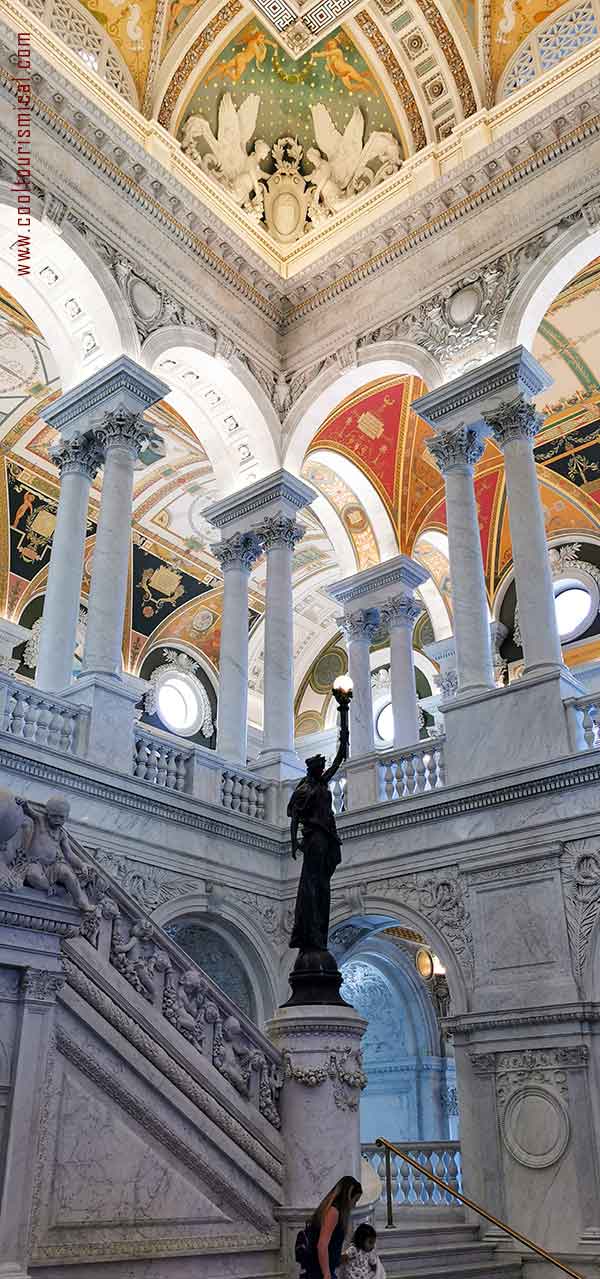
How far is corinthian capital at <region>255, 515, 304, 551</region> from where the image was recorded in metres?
15.5

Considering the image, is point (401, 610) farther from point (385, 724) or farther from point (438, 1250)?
point (438, 1250)

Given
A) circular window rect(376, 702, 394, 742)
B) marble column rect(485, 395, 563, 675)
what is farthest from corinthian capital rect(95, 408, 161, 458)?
circular window rect(376, 702, 394, 742)

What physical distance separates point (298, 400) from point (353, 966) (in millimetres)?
8646

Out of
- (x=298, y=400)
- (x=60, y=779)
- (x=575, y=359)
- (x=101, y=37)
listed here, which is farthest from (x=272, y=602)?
(x=101, y=37)

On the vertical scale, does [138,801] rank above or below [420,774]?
below

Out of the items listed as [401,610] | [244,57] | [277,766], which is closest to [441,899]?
[277,766]

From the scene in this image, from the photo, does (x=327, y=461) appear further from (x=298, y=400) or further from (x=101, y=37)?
(x=101, y=37)

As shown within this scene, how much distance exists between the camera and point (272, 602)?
601 inches

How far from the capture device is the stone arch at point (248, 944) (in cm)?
1273

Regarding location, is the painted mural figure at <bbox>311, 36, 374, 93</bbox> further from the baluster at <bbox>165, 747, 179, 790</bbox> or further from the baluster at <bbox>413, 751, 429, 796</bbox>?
the baluster at <bbox>165, 747, 179, 790</bbox>

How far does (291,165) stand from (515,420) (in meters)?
6.67

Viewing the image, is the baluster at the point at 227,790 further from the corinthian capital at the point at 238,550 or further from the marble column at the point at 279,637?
the corinthian capital at the point at 238,550

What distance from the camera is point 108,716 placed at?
11922mm

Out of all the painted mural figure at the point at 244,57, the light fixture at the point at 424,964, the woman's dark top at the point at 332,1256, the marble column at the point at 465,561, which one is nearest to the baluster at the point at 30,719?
the marble column at the point at 465,561
